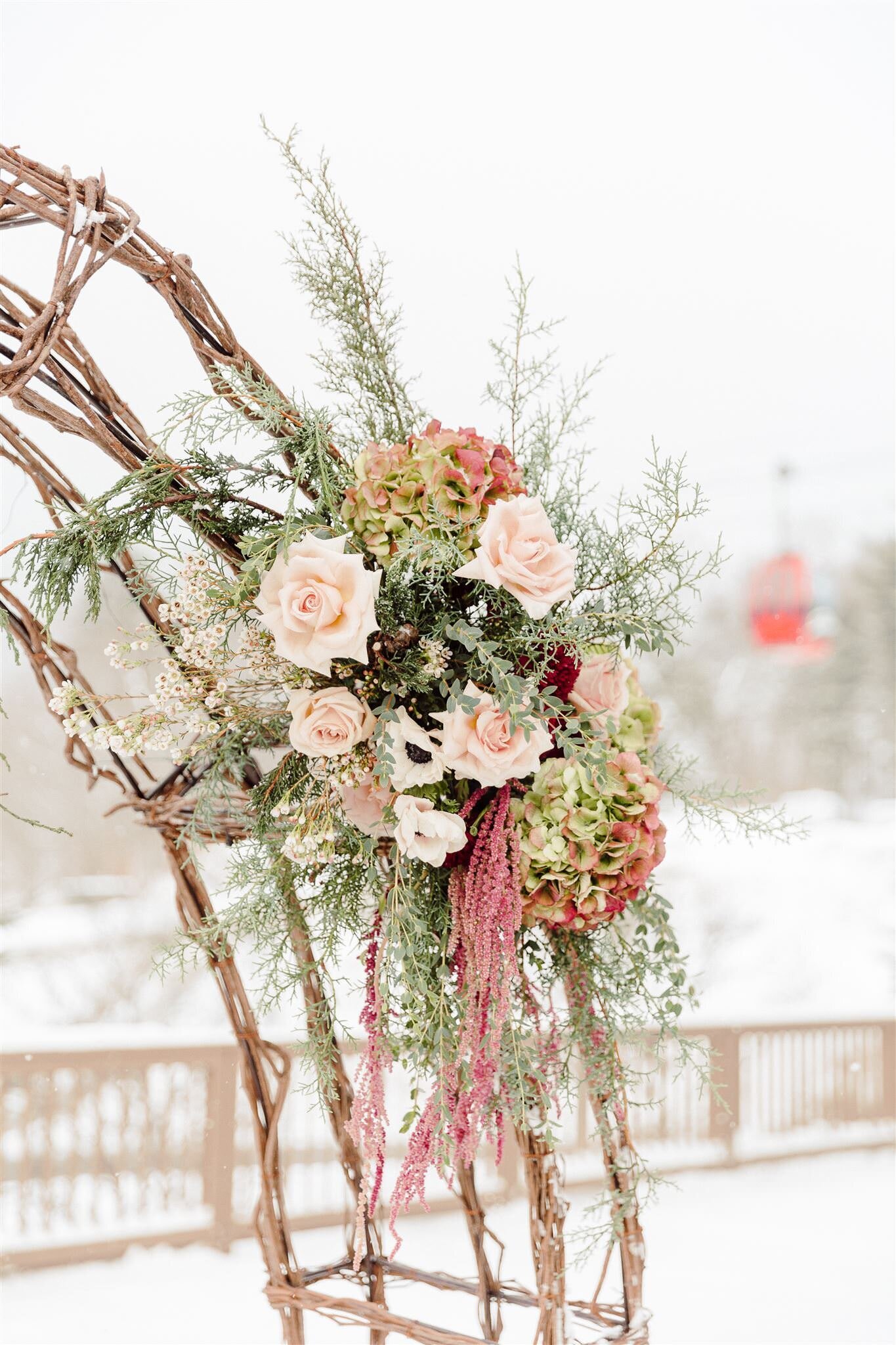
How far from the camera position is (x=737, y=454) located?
2037 mm

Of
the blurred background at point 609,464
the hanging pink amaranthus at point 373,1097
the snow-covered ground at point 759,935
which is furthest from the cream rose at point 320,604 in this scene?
the snow-covered ground at point 759,935

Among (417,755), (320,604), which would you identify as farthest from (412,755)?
→ (320,604)

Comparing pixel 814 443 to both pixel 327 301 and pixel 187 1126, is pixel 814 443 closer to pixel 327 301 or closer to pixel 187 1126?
pixel 327 301

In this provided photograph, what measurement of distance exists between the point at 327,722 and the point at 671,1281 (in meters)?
1.58

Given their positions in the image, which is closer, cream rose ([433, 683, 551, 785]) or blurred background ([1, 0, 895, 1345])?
cream rose ([433, 683, 551, 785])

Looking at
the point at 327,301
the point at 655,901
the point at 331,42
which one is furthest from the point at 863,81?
the point at 655,901

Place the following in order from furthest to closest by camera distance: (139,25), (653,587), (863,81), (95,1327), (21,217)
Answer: (863,81) → (139,25) → (95,1327) → (653,587) → (21,217)

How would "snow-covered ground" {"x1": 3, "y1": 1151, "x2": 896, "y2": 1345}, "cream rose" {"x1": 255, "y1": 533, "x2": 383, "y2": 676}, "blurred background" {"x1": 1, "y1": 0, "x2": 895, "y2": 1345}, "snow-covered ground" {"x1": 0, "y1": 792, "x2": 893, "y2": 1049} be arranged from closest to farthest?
"cream rose" {"x1": 255, "y1": 533, "x2": 383, "y2": 676}
"snow-covered ground" {"x1": 3, "y1": 1151, "x2": 896, "y2": 1345}
"blurred background" {"x1": 1, "y1": 0, "x2": 895, "y2": 1345}
"snow-covered ground" {"x1": 0, "y1": 792, "x2": 893, "y2": 1049}

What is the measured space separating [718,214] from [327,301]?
56.6 inches

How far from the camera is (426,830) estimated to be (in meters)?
0.67

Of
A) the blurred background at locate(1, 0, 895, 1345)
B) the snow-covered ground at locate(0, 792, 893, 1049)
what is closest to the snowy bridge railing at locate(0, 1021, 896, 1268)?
the blurred background at locate(1, 0, 895, 1345)

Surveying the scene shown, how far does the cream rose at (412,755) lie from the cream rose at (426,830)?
1 cm

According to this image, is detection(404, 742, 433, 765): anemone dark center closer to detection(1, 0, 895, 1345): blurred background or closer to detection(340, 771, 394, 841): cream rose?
detection(340, 771, 394, 841): cream rose

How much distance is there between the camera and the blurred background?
1.80 metres
